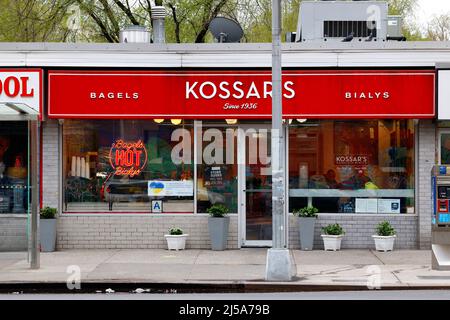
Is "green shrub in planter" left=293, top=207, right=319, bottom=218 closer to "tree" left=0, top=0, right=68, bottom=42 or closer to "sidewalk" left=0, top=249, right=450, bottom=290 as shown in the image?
"sidewalk" left=0, top=249, right=450, bottom=290

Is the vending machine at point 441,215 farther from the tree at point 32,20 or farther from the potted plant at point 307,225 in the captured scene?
the tree at point 32,20

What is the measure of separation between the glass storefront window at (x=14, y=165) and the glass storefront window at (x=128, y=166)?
85cm

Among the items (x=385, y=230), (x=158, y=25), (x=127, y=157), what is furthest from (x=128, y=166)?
(x=385, y=230)

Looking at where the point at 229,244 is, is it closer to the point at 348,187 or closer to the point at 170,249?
the point at 170,249

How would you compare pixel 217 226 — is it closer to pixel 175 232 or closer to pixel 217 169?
pixel 175 232

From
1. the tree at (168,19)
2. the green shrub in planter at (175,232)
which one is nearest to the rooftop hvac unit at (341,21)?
the green shrub in planter at (175,232)

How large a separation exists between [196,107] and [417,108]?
14.3 ft

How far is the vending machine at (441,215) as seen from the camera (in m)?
10.9

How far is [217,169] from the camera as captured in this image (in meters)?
14.4

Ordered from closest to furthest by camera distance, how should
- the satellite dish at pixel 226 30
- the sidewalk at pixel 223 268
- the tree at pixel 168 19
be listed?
the sidewalk at pixel 223 268
the satellite dish at pixel 226 30
the tree at pixel 168 19

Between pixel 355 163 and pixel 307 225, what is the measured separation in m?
1.66

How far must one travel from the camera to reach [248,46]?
45.4 feet

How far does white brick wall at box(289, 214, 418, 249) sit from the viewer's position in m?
14.0
